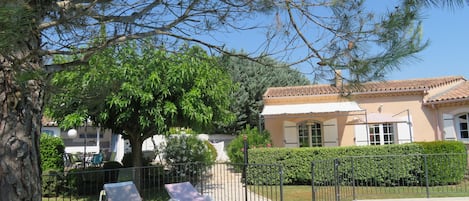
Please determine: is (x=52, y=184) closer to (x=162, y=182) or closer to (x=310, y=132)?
(x=162, y=182)

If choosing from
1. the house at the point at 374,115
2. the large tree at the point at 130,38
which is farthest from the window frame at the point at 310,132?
the large tree at the point at 130,38

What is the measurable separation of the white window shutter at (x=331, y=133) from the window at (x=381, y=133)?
6.94ft

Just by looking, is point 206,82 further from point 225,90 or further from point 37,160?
point 37,160

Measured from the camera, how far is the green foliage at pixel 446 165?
52.0ft

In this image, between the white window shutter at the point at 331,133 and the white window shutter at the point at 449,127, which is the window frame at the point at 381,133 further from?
the white window shutter at the point at 449,127

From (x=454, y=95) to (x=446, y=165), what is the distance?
6166 millimetres

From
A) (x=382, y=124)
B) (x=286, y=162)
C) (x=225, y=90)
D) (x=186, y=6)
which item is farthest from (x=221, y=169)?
(x=186, y=6)

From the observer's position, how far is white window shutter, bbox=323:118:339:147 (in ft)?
78.1

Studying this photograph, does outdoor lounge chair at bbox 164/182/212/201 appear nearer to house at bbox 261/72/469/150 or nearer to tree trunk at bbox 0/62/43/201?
tree trunk at bbox 0/62/43/201

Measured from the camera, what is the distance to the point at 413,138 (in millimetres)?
22344

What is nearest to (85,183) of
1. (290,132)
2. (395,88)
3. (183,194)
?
(183,194)

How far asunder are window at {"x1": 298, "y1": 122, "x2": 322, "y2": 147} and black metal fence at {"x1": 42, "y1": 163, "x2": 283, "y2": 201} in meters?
6.38

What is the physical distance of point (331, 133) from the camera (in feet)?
78.3

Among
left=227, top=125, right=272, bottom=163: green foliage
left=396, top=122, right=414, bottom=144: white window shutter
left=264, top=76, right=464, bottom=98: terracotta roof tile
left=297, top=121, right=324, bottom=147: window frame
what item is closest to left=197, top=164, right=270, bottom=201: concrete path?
left=227, top=125, right=272, bottom=163: green foliage
